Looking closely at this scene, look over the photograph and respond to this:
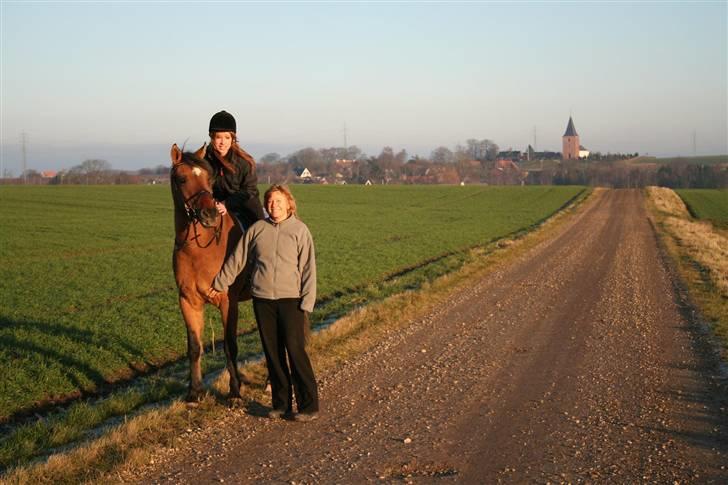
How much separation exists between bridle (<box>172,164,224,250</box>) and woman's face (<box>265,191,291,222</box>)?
583 mm

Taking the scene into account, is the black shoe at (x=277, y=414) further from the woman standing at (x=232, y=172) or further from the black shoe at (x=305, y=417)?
the woman standing at (x=232, y=172)

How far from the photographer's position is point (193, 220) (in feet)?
22.9

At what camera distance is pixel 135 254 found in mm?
27328

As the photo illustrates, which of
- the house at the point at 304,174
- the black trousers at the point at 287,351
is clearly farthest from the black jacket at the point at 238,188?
the house at the point at 304,174

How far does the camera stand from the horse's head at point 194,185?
21.7ft

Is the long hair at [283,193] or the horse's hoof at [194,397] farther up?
the long hair at [283,193]

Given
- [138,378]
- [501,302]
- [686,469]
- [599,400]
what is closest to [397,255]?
[501,302]

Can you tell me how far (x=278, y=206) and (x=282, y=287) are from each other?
74 centimetres

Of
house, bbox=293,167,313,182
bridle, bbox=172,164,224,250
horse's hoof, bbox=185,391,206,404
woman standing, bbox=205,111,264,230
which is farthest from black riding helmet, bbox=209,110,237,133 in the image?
house, bbox=293,167,313,182

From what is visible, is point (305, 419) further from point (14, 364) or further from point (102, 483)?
point (14, 364)

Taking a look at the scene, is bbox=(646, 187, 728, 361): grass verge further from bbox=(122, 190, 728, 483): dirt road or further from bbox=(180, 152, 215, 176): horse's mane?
bbox=(180, 152, 215, 176): horse's mane

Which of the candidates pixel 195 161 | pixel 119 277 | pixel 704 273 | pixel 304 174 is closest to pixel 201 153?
pixel 195 161

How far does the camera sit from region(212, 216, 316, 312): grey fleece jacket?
22.2 ft

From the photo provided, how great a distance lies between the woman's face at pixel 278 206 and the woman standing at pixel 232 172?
0.65m
